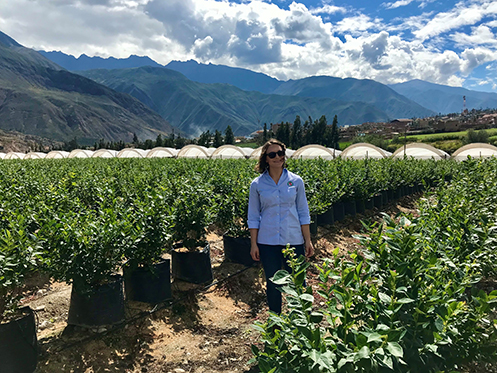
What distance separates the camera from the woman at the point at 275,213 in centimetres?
404

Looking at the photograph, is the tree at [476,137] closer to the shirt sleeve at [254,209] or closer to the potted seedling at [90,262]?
the shirt sleeve at [254,209]

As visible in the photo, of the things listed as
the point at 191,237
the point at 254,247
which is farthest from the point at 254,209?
the point at 191,237

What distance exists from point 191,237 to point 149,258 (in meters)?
1.31

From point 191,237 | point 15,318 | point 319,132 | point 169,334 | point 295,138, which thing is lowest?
point 169,334

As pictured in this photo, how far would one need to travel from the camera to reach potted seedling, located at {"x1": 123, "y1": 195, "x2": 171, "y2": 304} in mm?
4688

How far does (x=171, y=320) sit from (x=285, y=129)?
8310cm

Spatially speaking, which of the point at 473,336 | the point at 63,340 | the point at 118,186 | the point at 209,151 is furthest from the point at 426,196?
the point at 209,151

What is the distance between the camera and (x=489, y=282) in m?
5.33

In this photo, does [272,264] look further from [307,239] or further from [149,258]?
[149,258]

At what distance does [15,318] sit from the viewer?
140 inches

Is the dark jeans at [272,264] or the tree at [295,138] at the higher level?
the tree at [295,138]

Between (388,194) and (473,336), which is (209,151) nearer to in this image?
(388,194)

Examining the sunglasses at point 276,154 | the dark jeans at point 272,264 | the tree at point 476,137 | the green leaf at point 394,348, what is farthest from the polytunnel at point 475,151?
the tree at point 476,137

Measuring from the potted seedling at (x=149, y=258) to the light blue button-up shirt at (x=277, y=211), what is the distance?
146 cm
